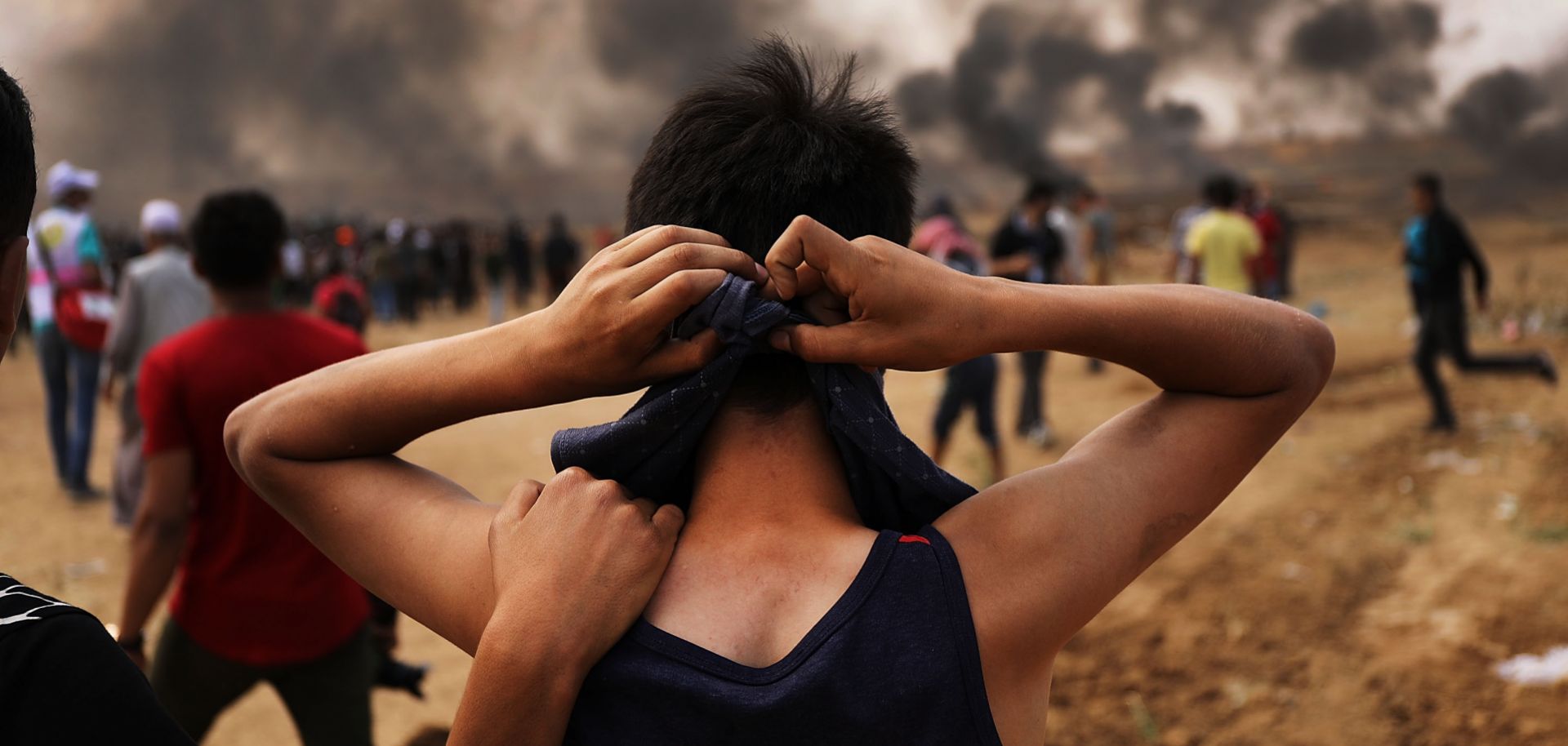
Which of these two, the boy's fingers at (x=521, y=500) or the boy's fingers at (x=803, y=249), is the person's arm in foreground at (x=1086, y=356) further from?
the boy's fingers at (x=521, y=500)

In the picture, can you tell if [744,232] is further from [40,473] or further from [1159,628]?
[40,473]

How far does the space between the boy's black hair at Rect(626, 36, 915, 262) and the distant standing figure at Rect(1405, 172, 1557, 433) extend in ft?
A: 25.8

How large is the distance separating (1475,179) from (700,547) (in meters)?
31.2

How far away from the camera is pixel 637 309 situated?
1.07 m

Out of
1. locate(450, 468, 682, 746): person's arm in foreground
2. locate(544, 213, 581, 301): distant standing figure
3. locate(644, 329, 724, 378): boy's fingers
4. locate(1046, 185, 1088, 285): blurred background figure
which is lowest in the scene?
locate(544, 213, 581, 301): distant standing figure

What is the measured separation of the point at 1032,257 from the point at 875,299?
22.4 ft

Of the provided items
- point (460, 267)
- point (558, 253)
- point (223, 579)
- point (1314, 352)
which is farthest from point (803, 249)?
point (460, 267)

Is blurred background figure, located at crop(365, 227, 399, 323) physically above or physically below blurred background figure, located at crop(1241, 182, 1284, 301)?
below

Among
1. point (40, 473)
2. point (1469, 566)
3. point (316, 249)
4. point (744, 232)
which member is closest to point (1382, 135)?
point (316, 249)

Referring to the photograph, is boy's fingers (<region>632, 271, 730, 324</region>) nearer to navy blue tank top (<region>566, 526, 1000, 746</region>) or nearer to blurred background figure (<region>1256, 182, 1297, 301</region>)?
navy blue tank top (<region>566, 526, 1000, 746</region>)

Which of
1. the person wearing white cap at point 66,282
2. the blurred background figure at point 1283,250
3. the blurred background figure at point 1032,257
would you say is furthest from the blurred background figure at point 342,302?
the blurred background figure at point 1283,250

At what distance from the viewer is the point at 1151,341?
1240 millimetres

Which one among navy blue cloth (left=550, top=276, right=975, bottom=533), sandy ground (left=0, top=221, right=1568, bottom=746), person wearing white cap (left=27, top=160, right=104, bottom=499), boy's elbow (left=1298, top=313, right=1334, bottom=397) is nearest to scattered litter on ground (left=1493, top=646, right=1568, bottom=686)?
sandy ground (left=0, top=221, right=1568, bottom=746)

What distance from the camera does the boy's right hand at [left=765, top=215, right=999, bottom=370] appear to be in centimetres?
107
